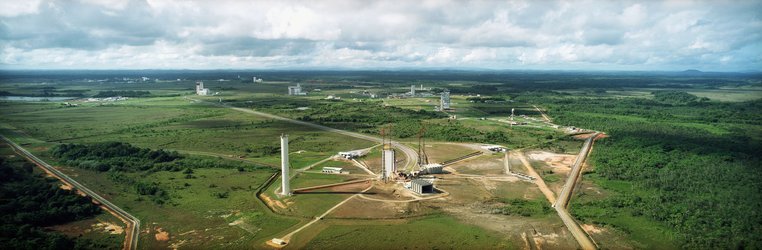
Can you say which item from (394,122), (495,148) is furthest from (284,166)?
(394,122)

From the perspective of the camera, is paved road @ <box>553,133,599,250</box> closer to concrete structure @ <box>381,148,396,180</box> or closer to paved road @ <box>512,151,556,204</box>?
paved road @ <box>512,151,556,204</box>

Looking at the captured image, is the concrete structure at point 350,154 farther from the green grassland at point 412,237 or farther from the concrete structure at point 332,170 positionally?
the green grassland at point 412,237

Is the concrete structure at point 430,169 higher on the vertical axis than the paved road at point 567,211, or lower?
higher

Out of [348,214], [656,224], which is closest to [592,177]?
[656,224]

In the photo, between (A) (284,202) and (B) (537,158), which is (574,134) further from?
(A) (284,202)

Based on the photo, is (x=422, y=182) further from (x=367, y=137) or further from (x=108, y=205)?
(x=367, y=137)

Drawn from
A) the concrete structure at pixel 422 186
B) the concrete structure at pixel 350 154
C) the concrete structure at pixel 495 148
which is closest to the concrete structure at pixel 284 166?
the concrete structure at pixel 422 186

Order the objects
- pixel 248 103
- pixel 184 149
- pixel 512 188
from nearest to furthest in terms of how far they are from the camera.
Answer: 1. pixel 512 188
2. pixel 184 149
3. pixel 248 103
